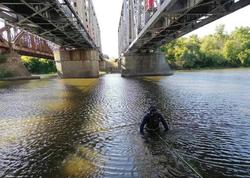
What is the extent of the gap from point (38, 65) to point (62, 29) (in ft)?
258

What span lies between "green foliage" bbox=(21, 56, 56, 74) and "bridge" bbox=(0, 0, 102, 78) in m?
12.9

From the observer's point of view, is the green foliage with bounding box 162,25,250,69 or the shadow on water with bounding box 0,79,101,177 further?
the green foliage with bounding box 162,25,250,69

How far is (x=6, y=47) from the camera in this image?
60.4 m

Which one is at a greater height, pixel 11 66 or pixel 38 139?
pixel 11 66

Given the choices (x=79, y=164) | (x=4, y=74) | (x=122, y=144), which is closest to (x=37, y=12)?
(x=122, y=144)

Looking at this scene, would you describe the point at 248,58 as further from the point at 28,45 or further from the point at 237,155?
the point at 237,155

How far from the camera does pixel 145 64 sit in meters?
63.5

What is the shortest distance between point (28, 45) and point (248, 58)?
7260 cm

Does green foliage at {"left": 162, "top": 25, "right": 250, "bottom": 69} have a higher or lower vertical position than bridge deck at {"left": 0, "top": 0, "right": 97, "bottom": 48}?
lower

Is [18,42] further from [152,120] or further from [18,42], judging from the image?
[152,120]

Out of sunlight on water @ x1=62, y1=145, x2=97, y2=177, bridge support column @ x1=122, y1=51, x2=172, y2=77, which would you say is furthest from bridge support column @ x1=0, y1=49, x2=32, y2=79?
sunlight on water @ x1=62, y1=145, x2=97, y2=177

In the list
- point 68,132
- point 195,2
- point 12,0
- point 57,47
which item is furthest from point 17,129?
point 57,47

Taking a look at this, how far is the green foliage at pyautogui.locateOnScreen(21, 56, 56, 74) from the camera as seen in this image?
340 ft

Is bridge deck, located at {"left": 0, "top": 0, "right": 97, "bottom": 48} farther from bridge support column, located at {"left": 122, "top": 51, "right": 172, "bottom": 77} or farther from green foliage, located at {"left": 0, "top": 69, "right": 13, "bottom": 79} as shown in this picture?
bridge support column, located at {"left": 122, "top": 51, "right": 172, "bottom": 77}
